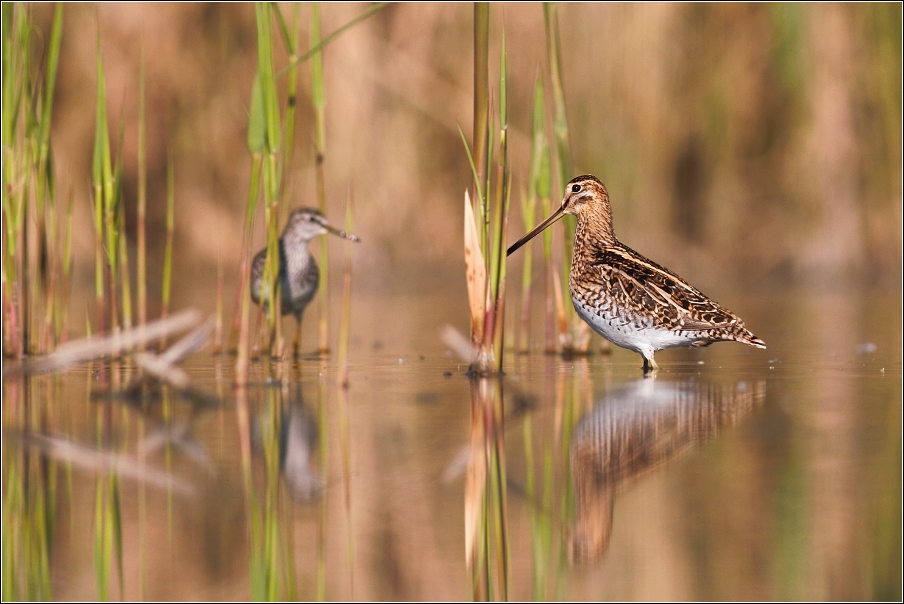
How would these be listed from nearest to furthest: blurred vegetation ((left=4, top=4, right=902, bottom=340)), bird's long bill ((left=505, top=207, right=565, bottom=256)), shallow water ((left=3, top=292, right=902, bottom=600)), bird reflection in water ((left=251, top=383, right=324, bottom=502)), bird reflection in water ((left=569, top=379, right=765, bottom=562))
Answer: shallow water ((left=3, top=292, right=902, bottom=600)) < bird reflection in water ((left=569, top=379, right=765, bottom=562)) < bird reflection in water ((left=251, top=383, right=324, bottom=502)) < bird's long bill ((left=505, top=207, right=565, bottom=256)) < blurred vegetation ((left=4, top=4, right=902, bottom=340))

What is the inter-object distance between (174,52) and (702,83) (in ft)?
16.2

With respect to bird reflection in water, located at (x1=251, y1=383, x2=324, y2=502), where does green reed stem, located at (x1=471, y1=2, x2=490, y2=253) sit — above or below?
above

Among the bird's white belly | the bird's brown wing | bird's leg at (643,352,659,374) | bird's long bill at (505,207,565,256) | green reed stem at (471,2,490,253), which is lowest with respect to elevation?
bird's leg at (643,352,659,374)

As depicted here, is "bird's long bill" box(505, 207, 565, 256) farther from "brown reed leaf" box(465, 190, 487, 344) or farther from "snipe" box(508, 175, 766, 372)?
"brown reed leaf" box(465, 190, 487, 344)

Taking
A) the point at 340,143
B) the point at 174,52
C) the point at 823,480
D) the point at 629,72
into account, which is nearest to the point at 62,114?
the point at 174,52

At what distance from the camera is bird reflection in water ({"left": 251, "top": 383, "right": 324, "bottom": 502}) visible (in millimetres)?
4094

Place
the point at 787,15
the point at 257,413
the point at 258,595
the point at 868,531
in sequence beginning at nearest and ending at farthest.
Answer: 1. the point at 258,595
2. the point at 868,531
3. the point at 257,413
4. the point at 787,15

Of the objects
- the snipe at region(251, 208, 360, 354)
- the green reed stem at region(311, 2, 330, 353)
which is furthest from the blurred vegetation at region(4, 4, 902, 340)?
the green reed stem at region(311, 2, 330, 353)

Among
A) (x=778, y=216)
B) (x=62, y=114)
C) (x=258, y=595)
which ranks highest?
(x=62, y=114)

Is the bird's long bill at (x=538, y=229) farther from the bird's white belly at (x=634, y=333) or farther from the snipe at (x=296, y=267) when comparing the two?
the snipe at (x=296, y=267)

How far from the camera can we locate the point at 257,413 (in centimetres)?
547

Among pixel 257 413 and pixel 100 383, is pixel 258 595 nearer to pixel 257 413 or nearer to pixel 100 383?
pixel 257 413

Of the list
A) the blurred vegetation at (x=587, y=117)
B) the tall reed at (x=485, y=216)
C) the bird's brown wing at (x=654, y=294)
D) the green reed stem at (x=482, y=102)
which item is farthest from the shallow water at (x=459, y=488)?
the blurred vegetation at (x=587, y=117)

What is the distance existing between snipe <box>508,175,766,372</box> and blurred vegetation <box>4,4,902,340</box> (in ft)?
15.8
